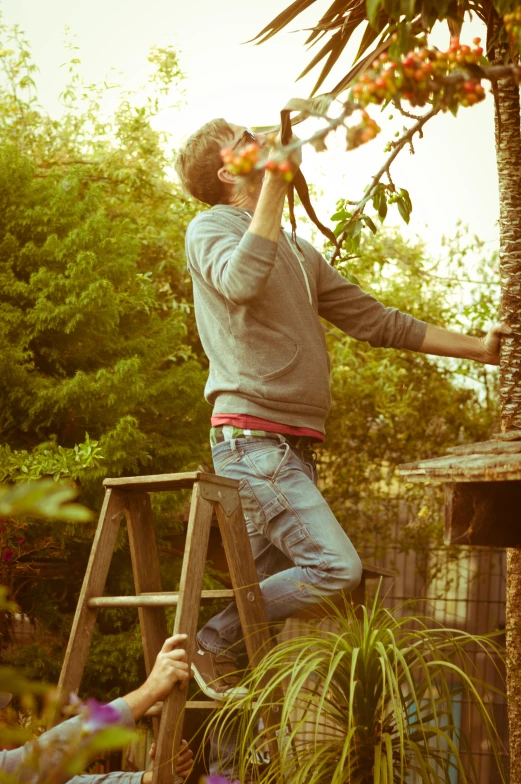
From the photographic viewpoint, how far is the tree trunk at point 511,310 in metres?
2.53

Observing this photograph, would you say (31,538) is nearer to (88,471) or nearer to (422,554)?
(88,471)

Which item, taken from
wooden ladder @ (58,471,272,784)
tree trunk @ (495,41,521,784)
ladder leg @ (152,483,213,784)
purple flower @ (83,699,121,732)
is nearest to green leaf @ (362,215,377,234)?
tree trunk @ (495,41,521,784)

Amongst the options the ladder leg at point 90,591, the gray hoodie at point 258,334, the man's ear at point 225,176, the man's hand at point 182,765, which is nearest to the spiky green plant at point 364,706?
the man's hand at point 182,765

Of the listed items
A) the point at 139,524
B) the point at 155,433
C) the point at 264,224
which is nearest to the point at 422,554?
the point at 155,433

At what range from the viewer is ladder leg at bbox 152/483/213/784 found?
1.94 m

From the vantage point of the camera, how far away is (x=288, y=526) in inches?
92.4

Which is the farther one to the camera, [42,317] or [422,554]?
[422,554]

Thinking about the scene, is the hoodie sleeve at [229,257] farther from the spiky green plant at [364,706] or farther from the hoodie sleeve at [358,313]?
the spiky green plant at [364,706]

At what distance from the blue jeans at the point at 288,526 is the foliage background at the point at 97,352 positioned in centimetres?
132

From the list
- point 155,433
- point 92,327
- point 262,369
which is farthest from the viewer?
point 155,433

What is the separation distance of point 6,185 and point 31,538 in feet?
5.80

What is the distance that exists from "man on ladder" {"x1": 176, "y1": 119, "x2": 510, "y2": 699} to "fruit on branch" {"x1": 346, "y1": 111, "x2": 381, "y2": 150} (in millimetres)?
885

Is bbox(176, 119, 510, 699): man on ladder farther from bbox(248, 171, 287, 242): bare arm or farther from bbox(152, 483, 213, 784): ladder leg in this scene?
bbox(152, 483, 213, 784): ladder leg

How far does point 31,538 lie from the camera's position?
4.10m
